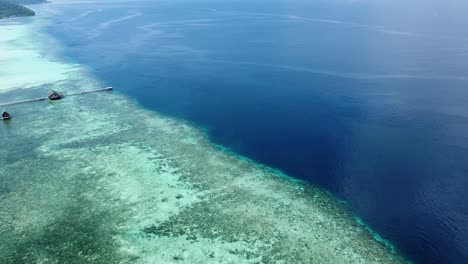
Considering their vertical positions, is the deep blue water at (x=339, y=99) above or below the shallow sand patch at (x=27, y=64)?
above

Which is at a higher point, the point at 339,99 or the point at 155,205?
the point at 339,99

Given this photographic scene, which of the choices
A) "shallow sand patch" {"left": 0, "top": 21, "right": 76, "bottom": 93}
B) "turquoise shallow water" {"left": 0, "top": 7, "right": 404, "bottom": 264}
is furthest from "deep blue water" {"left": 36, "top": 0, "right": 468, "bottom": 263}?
"shallow sand patch" {"left": 0, "top": 21, "right": 76, "bottom": 93}

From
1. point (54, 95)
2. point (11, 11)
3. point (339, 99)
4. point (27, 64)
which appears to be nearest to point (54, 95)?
point (54, 95)

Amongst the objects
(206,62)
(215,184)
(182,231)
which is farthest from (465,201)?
(206,62)

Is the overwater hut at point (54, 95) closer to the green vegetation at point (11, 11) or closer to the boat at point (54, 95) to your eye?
the boat at point (54, 95)

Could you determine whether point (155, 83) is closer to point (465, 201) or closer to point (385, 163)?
point (385, 163)

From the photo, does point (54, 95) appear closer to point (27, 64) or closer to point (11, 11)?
point (27, 64)

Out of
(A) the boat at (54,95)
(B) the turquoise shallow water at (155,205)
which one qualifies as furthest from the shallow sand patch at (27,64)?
(B) the turquoise shallow water at (155,205)
